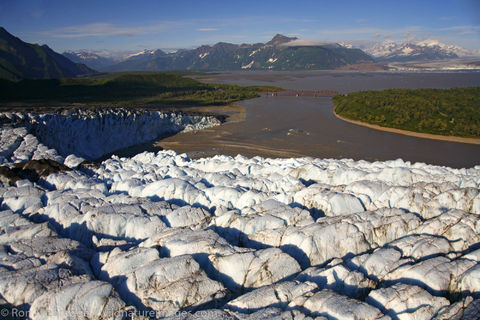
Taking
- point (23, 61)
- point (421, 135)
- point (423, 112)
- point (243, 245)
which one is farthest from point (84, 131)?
point (23, 61)

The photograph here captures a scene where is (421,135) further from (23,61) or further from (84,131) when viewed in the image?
(23,61)

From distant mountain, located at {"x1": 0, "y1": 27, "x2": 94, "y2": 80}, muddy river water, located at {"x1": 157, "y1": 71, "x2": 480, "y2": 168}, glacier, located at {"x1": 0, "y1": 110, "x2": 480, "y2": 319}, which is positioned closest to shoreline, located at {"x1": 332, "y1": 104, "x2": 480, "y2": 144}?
muddy river water, located at {"x1": 157, "y1": 71, "x2": 480, "y2": 168}

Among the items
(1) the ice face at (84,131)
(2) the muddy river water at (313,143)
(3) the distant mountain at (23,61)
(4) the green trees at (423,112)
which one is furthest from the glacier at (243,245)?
(3) the distant mountain at (23,61)

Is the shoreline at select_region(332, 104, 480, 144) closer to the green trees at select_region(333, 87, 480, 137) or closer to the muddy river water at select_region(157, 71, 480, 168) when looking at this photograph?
the green trees at select_region(333, 87, 480, 137)

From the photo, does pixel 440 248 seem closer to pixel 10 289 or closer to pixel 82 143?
pixel 10 289

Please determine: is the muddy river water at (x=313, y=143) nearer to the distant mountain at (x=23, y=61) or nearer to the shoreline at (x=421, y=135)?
the shoreline at (x=421, y=135)
